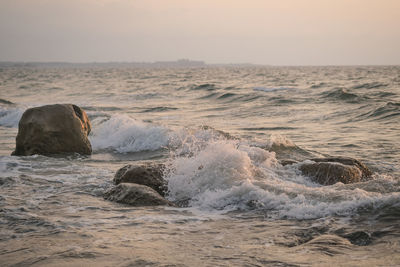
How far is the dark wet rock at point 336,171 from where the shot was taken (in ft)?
20.5

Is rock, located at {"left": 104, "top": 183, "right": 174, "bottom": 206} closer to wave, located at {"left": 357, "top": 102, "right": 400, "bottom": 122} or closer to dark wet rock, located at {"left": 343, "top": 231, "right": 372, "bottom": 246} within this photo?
dark wet rock, located at {"left": 343, "top": 231, "right": 372, "bottom": 246}

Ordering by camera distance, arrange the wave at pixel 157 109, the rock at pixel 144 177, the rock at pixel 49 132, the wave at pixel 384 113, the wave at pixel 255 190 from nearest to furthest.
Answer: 1. the wave at pixel 255 190
2. the rock at pixel 144 177
3. the rock at pixel 49 132
4. the wave at pixel 384 113
5. the wave at pixel 157 109

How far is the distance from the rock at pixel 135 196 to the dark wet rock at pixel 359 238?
7.19ft

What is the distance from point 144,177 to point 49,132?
10.9 ft

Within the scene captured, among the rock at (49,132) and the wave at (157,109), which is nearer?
the rock at (49,132)

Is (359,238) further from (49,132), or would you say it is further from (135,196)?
(49,132)

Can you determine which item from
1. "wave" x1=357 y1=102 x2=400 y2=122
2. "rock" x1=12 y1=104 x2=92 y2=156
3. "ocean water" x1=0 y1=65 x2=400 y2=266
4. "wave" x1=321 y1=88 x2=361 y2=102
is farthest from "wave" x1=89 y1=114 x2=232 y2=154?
"wave" x1=321 y1=88 x2=361 y2=102

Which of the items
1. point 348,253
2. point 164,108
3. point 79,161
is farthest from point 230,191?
point 164,108

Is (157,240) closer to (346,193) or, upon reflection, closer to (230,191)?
(230,191)

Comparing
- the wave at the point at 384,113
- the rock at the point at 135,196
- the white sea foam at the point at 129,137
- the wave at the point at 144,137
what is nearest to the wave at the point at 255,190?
the rock at the point at 135,196

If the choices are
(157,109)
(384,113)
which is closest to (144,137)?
(384,113)

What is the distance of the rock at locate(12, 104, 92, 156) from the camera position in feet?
28.6

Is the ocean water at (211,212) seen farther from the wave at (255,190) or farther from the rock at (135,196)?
the rock at (135,196)

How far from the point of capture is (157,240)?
4035mm
